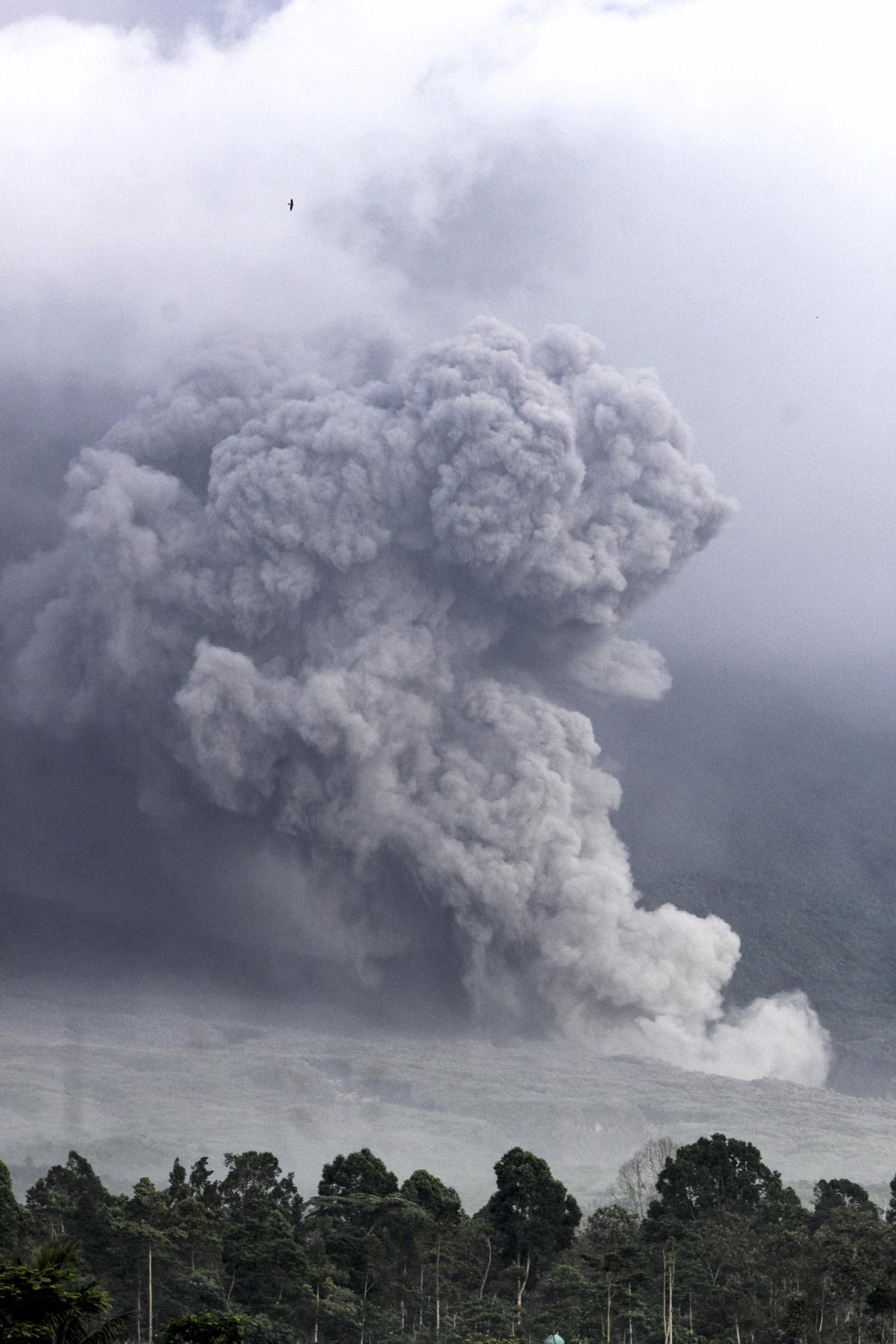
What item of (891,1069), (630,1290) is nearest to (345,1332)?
(630,1290)

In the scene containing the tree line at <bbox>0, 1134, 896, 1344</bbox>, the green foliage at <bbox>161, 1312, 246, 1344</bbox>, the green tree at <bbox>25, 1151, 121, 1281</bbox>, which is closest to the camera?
the green foliage at <bbox>161, 1312, 246, 1344</bbox>

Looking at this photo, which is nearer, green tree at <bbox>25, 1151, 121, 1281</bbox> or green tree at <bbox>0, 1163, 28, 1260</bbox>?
green tree at <bbox>0, 1163, 28, 1260</bbox>

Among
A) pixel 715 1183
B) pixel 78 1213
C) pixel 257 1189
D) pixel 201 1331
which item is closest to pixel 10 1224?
pixel 78 1213

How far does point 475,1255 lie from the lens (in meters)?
48.3

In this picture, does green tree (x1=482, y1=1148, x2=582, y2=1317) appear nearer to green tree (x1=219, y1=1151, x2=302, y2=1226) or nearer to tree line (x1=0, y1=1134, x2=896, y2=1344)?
tree line (x1=0, y1=1134, x2=896, y2=1344)

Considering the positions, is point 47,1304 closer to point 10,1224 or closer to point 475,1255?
point 10,1224

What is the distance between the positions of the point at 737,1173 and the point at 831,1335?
13219mm

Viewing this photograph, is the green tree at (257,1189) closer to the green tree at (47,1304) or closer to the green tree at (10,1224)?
the green tree at (10,1224)

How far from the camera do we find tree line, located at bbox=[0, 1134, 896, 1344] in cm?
4134

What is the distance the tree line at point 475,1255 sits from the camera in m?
41.3

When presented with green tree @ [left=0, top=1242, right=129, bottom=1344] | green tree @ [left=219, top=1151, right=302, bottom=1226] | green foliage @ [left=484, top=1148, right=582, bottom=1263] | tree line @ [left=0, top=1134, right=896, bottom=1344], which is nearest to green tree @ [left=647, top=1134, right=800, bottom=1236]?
tree line @ [left=0, top=1134, right=896, bottom=1344]

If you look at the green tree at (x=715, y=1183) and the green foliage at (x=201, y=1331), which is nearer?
the green foliage at (x=201, y=1331)

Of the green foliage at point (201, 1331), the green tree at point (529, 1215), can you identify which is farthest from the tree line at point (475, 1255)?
the green foliage at point (201, 1331)

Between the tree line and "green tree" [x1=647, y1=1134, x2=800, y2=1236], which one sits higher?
"green tree" [x1=647, y1=1134, x2=800, y2=1236]
